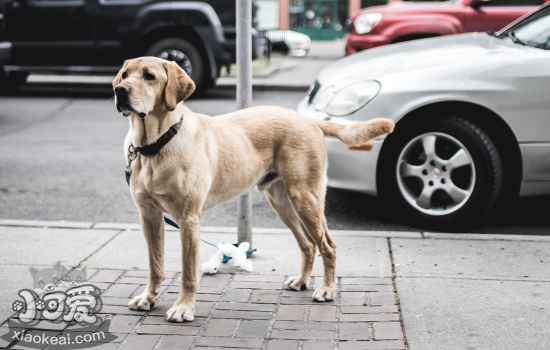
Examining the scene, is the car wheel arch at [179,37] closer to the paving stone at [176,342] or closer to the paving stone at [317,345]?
the paving stone at [176,342]

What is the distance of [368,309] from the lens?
12.3 ft

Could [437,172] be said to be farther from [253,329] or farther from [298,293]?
→ [253,329]

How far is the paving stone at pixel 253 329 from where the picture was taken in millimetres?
3438

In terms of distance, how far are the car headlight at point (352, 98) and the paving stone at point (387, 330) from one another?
6.90 feet

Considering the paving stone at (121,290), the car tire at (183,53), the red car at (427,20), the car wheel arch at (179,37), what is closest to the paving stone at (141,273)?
the paving stone at (121,290)

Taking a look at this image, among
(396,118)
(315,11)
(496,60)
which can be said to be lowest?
(315,11)

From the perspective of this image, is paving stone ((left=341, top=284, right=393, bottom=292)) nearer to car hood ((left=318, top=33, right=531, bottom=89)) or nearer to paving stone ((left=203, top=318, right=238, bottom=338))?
paving stone ((left=203, top=318, right=238, bottom=338))

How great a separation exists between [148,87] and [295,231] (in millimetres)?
A: 1342

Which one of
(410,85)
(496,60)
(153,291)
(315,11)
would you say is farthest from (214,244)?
(315,11)

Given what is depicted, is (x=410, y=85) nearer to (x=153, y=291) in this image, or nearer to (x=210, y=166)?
(x=210, y=166)

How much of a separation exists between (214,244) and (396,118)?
1.64 meters

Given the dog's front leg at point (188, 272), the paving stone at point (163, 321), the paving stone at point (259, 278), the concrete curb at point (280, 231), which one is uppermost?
the dog's front leg at point (188, 272)

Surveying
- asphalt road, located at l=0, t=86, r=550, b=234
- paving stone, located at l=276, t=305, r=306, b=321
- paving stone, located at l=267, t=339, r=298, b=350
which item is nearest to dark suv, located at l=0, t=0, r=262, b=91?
A: asphalt road, located at l=0, t=86, r=550, b=234

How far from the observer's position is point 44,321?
357 cm
